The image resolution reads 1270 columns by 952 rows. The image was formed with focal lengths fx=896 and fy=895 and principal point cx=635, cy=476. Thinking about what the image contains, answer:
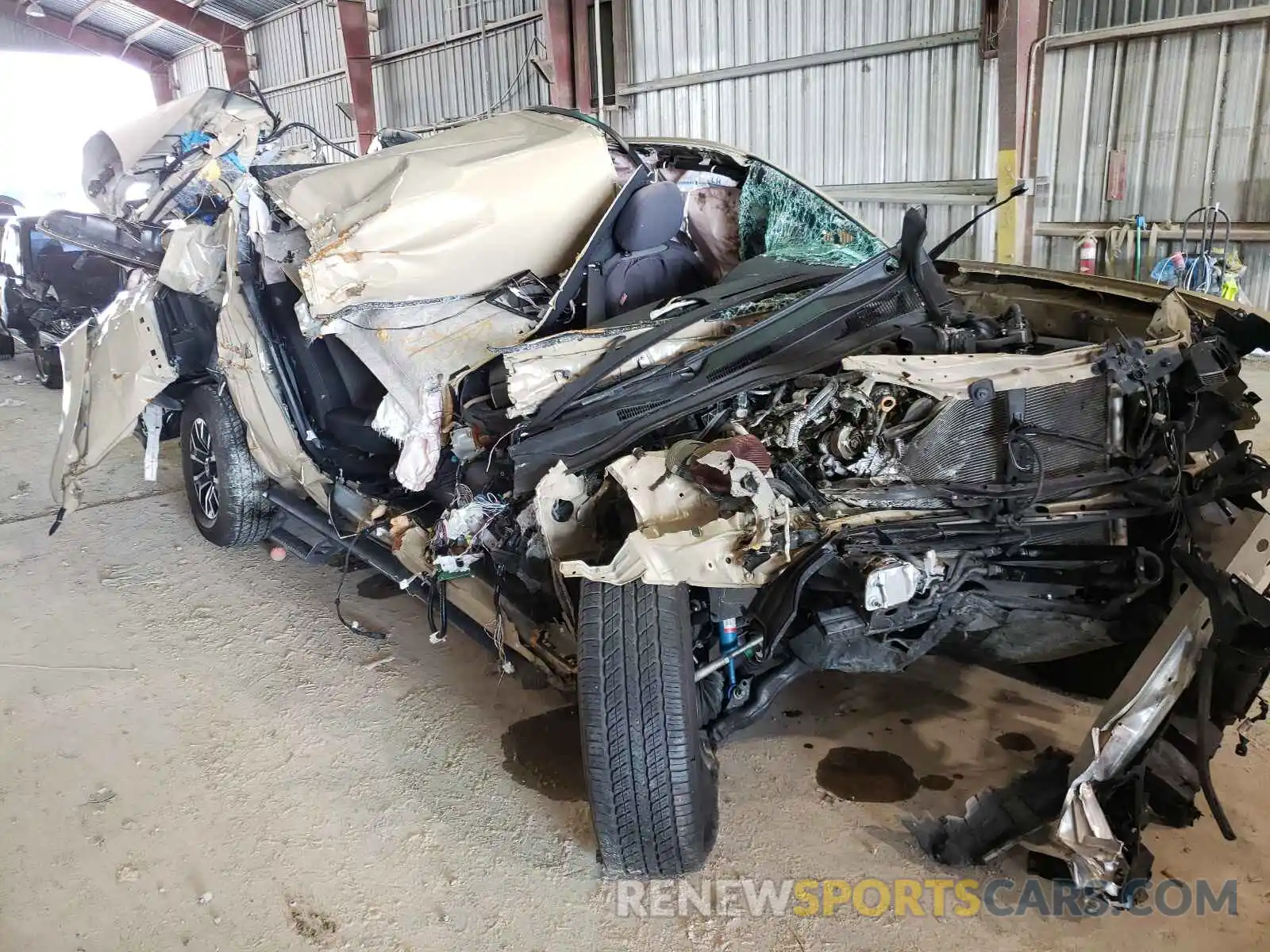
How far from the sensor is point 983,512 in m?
1.99

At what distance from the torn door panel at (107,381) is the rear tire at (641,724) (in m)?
2.70

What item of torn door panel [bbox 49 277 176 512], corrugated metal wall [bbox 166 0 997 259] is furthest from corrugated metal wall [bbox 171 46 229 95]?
torn door panel [bbox 49 277 176 512]

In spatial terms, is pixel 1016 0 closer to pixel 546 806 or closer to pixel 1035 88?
pixel 1035 88

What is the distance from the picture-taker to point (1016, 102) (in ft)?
21.3

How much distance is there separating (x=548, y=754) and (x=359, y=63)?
12040 millimetres

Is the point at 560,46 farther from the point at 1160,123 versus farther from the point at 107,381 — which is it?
the point at 107,381

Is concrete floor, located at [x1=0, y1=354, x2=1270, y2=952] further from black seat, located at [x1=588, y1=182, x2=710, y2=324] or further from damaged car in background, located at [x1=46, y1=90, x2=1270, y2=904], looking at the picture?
black seat, located at [x1=588, y1=182, x2=710, y2=324]

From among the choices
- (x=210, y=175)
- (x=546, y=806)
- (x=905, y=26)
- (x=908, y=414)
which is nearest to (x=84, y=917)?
(x=546, y=806)

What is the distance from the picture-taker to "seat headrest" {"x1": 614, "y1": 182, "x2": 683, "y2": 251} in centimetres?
276

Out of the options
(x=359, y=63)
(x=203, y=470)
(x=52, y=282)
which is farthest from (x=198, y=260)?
(x=359, y=63)

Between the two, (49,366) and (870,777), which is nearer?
(870,777)

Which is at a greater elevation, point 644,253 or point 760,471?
point 644,253

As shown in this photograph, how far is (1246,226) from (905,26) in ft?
10.0

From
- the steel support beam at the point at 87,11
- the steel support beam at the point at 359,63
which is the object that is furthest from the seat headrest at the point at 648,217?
the steel support beam at the point at 87,11
